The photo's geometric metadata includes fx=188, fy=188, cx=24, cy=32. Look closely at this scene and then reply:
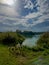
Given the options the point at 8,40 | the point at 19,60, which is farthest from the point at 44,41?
the point at 19,60

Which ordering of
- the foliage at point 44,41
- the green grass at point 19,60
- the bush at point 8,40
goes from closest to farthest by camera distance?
the green grass at point 19,60
the foliage at point 44,41
the bush at point 8,40

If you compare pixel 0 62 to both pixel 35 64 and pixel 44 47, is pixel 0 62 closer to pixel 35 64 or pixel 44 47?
pixel 35 64

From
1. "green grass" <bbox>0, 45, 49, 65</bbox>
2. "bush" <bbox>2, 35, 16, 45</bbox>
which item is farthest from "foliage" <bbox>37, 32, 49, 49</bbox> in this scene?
"green grass" <bbox>0, 45, 49, 65</bbox>

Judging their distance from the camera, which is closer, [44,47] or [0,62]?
[0,62]

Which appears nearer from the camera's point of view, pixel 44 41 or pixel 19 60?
pixel 19 60

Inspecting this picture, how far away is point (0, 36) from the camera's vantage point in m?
44.8

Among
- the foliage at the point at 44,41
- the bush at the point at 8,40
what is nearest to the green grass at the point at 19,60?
the foliage at the point at 44,41

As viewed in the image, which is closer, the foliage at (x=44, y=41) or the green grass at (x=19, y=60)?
the green grass at (x=19, y=60)

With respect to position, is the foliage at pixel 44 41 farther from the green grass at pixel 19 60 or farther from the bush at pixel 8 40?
the green grass at pixel 19 60

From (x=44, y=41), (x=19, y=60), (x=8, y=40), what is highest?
(x=8, y=40)

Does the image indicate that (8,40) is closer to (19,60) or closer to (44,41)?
(44,41)

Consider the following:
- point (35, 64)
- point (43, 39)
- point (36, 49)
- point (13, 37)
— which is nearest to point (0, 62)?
point (35, 64)

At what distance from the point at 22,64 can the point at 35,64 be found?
7.80 ft

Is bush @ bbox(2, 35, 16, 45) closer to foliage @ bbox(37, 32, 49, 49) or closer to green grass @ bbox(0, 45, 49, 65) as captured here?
foliage @ bbox(37, 32, 49, 49)
